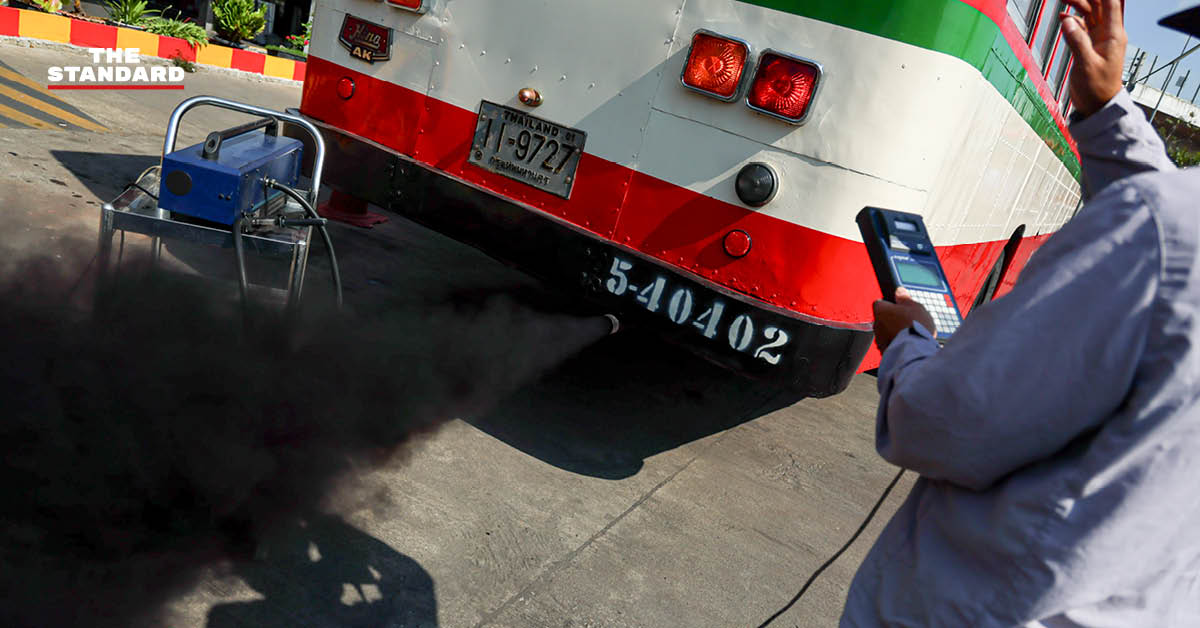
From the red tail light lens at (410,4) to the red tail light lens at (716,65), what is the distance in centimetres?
148

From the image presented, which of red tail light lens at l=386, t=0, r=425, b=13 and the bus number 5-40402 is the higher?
red tail light lens at l=386, t=0, r=425, b=13

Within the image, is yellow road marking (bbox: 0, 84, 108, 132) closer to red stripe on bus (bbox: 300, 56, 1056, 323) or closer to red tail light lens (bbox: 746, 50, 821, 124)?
red stripe on bus (bbox: 300, 56, 1056, 323)

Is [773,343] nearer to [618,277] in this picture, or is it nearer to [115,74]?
[618,277]

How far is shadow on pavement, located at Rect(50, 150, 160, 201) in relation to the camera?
667cm

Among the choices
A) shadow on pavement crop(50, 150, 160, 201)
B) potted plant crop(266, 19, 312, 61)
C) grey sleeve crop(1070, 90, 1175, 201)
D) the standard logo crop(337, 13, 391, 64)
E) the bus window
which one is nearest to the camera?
grey sleeve crop(1070, 90, 1175, 201)

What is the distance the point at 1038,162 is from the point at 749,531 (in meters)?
3.86

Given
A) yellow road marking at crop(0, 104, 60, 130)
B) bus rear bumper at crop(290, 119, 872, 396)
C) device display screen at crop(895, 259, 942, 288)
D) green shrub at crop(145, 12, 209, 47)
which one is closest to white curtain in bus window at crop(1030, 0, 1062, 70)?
bus rear bumper at crop(290, 119, 872, 396)

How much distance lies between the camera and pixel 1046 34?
5109mm

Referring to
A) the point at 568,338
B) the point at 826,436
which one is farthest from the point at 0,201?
the point at 826,436

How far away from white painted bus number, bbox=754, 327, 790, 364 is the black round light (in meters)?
0.55

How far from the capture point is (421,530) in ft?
11.1

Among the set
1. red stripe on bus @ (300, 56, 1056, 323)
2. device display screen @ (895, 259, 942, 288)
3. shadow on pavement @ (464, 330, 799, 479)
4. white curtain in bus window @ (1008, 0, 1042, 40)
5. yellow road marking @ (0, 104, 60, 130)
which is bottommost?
yellow road marking @ (0, 104, 60, 130)

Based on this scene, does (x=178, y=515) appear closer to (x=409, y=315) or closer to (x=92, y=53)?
(x=409, y=315)

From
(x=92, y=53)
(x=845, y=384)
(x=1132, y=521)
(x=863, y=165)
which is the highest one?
(x=863, y=165)
